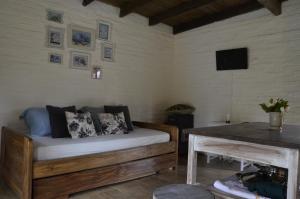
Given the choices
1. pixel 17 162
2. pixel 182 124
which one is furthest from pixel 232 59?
pixel 17 162

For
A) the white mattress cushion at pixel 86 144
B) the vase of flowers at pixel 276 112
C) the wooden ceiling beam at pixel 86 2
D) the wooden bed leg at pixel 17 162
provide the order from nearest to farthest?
the vase of flowers at pixel 276 112
the wooden bed leg at pixel 17 162
the white mattress cushion at pixel 86 144
the wooden ceiling beam at pixel 86 2

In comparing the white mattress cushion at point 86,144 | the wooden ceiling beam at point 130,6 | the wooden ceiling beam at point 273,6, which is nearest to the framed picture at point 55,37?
the wooden ceiling beam at point 130,6

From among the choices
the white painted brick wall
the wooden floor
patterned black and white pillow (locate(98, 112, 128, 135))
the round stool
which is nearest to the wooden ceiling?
the white painted brick wall

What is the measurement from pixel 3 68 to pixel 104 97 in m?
1.60

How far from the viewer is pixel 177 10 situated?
4406 millimetres

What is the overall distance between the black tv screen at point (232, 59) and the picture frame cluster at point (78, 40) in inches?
80.3

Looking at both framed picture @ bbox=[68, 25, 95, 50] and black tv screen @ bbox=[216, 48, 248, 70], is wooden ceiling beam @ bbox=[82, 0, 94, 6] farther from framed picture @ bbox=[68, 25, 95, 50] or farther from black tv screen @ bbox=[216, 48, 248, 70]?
black tv screen @ bbox=[216, 48, 248, 70]

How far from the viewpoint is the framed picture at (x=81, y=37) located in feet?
12.5

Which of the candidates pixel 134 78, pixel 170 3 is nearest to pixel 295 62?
pixel 170 3

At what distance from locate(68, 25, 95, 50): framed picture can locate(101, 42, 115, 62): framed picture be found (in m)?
0.20

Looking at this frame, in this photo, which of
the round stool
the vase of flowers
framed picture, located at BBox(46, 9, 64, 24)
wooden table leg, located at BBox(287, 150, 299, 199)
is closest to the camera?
wooden table leg, located at BBox(287, 150, 299, 199)

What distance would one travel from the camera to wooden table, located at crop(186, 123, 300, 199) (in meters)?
1.28

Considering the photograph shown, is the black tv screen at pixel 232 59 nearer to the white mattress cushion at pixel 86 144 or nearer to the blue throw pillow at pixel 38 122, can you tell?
the white mattress cushion at pixel 86 144

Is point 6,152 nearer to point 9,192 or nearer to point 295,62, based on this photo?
point 9,192
